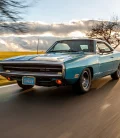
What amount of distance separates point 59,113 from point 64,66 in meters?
1.42

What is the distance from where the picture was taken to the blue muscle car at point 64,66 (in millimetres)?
6621

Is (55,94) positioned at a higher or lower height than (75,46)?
lower

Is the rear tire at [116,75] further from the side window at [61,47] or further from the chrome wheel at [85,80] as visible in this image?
the chrome wheel at [85,80]

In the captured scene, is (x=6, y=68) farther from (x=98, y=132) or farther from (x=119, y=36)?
(x=119, y=36)

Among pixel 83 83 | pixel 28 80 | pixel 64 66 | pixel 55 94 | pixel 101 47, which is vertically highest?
pixel 101 47

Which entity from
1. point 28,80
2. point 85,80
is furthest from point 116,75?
point 28,80

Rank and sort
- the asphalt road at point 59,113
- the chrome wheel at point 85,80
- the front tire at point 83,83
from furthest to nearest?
1. the chrome wheel at point 85,80
2. the front tire at point 83,83
3. the asphalt road at point 59,113

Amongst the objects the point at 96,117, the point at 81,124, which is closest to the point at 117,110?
the point at 96,117

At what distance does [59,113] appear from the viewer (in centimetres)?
535

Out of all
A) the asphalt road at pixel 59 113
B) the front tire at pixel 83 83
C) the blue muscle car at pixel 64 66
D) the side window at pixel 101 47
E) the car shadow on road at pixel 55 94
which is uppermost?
the side window at pixel 101 47

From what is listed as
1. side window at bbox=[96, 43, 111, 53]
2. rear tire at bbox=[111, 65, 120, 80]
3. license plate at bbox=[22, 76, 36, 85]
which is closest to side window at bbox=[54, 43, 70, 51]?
side window at bbox=[96, 43, 111, 53]

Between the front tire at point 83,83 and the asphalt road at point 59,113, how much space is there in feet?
0.54

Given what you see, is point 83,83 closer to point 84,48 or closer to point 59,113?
point 84,48

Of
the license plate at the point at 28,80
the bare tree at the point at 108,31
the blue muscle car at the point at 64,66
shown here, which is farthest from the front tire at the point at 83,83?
the bare tree at the point at 108,31
